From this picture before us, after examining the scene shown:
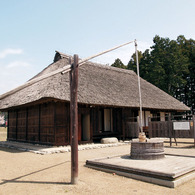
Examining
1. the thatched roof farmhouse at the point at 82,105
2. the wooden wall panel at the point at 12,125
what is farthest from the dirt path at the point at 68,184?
the wooden wall panel at the point at 12,125

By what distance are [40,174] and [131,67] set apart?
30.6m

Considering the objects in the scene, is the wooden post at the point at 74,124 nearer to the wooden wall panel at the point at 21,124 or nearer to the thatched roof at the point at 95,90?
the thatched roof at the point at 95,90

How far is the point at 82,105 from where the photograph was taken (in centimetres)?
1282

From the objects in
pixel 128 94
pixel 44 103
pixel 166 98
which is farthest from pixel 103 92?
pixel 166 98

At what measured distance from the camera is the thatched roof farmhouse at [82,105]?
11492mm

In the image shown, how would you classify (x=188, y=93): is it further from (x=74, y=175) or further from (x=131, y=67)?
(x=74, y=175)

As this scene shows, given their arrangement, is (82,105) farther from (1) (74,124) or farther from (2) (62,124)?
(1) (74,124)

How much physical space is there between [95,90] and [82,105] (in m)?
1.30

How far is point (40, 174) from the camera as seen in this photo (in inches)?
223

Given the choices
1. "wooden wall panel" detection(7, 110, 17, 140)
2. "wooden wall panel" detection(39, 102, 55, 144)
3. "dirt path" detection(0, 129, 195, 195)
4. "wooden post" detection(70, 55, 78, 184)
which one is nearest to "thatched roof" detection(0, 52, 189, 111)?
"wooden wall panel" detection(39, 102, 55, 144)

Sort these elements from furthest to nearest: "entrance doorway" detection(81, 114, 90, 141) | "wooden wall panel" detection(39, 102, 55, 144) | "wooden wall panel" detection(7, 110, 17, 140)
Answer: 1. "wooden wall panel" detection(7, 110, 17, 140)
2. "entrance doorway" detection(81, 114, 90, 141)
3. "wooden wall panel" detection(39, 102, 55, 144)

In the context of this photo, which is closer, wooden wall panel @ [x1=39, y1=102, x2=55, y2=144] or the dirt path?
the dirt path

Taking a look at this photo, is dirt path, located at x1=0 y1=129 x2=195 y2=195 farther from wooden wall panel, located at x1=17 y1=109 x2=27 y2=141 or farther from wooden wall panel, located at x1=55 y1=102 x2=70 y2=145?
wooden wall panel, located at x1=17 y1=109 x2=27 y2=141

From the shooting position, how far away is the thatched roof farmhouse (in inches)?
452
